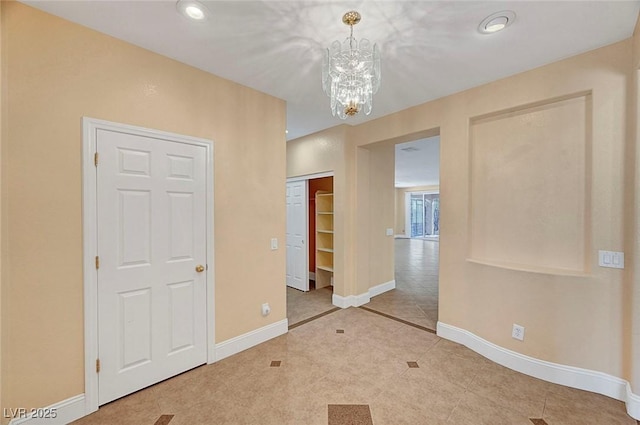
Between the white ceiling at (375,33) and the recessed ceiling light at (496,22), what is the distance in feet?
0.12

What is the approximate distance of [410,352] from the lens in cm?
270

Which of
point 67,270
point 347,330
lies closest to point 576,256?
point 347,330

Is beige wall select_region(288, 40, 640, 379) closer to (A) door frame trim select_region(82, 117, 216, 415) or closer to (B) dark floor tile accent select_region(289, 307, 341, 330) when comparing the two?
(B) dark floor tile accent select_region(289, 307, 341, 330)

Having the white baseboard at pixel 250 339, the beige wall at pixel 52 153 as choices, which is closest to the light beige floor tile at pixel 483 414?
the white baseboard at pixel 250 339

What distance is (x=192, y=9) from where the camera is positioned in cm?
170

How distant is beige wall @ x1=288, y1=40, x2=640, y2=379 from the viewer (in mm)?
2043

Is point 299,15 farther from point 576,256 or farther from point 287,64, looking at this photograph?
point 576,256

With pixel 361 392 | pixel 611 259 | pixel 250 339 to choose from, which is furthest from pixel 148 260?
pixel 611 259

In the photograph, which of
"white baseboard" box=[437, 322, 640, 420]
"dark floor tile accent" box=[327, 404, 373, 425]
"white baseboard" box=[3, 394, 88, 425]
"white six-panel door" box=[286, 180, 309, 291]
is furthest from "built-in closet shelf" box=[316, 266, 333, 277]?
"white baseboard" box=[3, 394, 88, 425]

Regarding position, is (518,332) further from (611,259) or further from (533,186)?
(533,186)

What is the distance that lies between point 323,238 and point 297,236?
0.55 meters

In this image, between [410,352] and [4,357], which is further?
[410,352]

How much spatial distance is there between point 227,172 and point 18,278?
5.33ft

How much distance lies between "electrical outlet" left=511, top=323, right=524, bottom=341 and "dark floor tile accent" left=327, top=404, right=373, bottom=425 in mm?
1608
